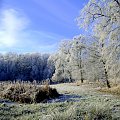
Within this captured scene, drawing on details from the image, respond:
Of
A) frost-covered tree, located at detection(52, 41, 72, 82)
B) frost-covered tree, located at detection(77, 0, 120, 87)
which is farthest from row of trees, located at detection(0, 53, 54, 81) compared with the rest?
frost-covered tree, located at detection(77, 0, 120, 87)

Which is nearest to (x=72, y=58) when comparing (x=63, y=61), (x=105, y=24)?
(x=63, y=61)

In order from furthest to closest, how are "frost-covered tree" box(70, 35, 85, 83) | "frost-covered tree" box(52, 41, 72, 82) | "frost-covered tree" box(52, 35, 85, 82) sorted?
"frost-covered tree" box(52, 41, 72, 82) < "frost-covered tree" box(52, 35, 85, 82) < "frost-covered tree" box(70, 35, 85, 83)

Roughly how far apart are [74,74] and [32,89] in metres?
38.6

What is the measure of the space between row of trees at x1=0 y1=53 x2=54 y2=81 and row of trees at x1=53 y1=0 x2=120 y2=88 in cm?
3733

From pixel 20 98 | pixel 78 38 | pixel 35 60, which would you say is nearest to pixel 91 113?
pixel 20 98

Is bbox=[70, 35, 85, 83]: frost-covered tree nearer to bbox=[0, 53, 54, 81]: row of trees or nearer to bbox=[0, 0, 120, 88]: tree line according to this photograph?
bbox=[0, 0, 120, 88]: tree line

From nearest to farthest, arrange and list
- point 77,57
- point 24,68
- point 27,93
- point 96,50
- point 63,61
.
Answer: point 27,93, point 96,50, point 77,57, point 63,61, point 24,68

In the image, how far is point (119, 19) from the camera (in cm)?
2261

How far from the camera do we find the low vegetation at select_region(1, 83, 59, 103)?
66.3ft

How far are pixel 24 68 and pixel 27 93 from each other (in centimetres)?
9203

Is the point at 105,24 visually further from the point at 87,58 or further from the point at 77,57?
the point at 77,57

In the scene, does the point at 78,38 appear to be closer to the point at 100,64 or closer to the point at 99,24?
the point at 100,64

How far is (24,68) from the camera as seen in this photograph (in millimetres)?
112312

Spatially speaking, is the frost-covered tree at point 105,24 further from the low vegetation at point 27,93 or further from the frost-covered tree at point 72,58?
the frost-covered tree at point 72,58
